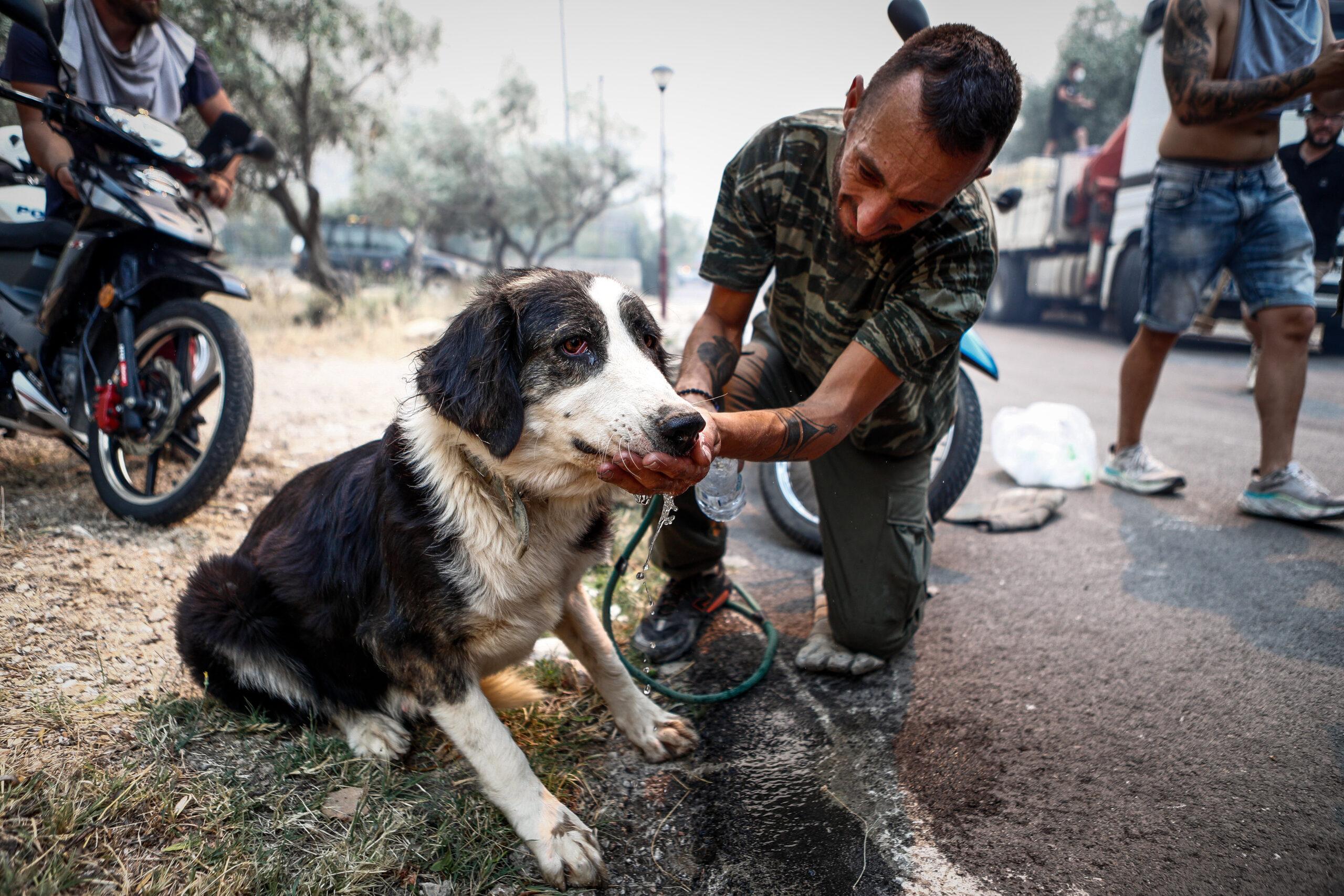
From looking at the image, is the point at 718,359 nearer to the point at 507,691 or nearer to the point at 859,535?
the point at 859,535

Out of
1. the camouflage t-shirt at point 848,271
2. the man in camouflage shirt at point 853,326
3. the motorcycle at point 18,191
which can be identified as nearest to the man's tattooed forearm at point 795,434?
the man in camouflage shirt at point 853,326

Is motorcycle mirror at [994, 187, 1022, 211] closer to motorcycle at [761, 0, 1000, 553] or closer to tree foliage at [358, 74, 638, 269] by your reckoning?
motorcycle at [761, 0, 1000, 553]

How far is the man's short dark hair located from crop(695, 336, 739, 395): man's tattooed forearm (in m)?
0.92

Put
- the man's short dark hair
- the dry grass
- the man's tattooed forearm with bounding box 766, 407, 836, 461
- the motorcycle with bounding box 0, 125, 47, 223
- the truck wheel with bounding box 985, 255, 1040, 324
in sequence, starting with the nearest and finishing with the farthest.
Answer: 1. the man's short dark hair
2. the man's tattooed forearm with bounding box 766, 407, 836, 461
3. the motorcycle with bounding box 0, 125, 47, 223
4. the dry grass
5. the truck wheel with bounding box 985, 255, 1040, 324

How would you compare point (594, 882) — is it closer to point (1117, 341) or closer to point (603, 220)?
point (1117, 341)

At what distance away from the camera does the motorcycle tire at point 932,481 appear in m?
3.38

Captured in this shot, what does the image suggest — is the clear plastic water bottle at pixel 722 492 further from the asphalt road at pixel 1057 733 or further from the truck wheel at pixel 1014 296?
the truck wheel at pixel 1014 296

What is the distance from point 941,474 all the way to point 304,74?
11.8m

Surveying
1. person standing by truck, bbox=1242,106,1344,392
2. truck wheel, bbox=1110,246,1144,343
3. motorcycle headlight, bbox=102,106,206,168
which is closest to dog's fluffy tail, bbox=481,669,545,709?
motorcycle headlight, bbox=102,106,206,168

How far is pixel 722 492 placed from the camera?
2.66 metres

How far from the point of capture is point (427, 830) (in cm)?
181

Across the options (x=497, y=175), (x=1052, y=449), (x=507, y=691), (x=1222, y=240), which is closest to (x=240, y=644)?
(x=507, y=691)

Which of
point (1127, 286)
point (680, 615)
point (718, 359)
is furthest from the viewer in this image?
point (1127, 286)

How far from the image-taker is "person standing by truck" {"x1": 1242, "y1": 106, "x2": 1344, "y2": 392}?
5352 millimetres
